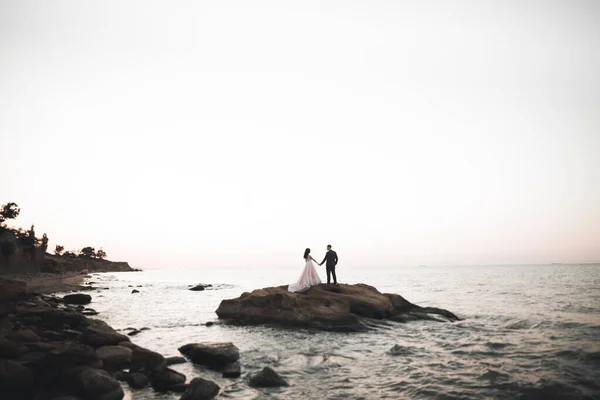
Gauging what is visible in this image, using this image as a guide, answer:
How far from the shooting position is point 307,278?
90.6 ft

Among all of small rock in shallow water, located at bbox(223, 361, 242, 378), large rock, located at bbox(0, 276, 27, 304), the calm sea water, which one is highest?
large rock, located at bbox(0, 276, 27, 304)

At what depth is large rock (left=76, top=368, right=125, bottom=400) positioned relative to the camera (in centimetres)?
959

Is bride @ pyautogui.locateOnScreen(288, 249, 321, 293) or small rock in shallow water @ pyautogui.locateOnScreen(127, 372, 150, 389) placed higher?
bride @ pyautogui.locateOnScreen(288, 249, 321, 293)

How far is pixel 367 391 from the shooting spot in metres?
11.3

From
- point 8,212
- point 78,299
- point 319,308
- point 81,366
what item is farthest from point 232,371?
point 8,212

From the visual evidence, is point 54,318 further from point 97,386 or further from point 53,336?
point 97,386

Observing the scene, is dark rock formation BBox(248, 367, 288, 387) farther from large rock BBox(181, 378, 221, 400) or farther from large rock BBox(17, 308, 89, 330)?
large rock BBox(17, 308, 89, 330)

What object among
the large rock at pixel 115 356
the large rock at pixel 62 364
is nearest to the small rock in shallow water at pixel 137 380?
the large rock at pixel 62 364

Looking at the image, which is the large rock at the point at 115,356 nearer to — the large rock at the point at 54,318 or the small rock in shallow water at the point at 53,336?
the small rock in shallow water at the point at 53,336

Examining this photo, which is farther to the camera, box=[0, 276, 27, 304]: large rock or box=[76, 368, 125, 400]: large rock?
box=[0, 276, 27, 304]: large rock

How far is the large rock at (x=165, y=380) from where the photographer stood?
36.1 feet

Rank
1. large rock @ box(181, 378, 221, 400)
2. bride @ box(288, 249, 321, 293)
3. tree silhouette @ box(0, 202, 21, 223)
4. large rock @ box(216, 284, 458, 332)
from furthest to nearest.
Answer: tree silhouette @ box(0, 202, 21, 223), bride @ box(288, 249, 321, 293), large rock @ box(216, 284, 458, 332), large rock @ box(181, 378, 221, 400)

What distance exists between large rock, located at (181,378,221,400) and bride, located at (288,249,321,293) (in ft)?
54.7

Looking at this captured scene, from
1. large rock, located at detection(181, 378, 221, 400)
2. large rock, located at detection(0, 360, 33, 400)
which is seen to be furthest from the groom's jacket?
large rock, located at detection(0, 360, 33, 400)
